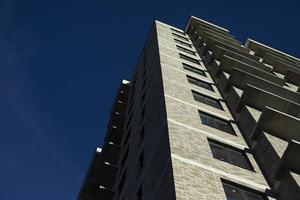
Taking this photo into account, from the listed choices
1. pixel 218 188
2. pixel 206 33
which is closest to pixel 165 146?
pixel 218 188

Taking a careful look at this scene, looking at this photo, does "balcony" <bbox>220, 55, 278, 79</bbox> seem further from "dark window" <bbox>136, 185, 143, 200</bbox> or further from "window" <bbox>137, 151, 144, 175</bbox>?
"dark window" <bbox>136, 185, 143, 200</bbox>

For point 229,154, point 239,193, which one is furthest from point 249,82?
point 239,193

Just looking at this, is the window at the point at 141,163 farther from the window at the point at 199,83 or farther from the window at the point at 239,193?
the window at the point at 199,83

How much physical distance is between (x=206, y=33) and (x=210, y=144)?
21.4m

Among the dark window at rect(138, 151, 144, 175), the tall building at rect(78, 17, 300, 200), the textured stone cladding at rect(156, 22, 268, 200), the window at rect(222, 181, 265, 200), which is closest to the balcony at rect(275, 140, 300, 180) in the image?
the tall building at rect(78, 17, 300, 200)

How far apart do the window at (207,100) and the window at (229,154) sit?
13.3 ft

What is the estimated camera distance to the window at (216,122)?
54.3 feet

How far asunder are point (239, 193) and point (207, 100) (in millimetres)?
7720

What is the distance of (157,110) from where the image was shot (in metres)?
17.3

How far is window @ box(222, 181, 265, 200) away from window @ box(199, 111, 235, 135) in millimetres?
4176

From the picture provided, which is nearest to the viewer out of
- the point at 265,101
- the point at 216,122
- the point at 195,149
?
the point at 195,149

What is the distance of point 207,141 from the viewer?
14.4 meters

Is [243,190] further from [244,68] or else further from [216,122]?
[244,68]

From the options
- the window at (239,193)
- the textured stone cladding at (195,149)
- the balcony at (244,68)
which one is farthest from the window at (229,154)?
the balcony at (244,68)
